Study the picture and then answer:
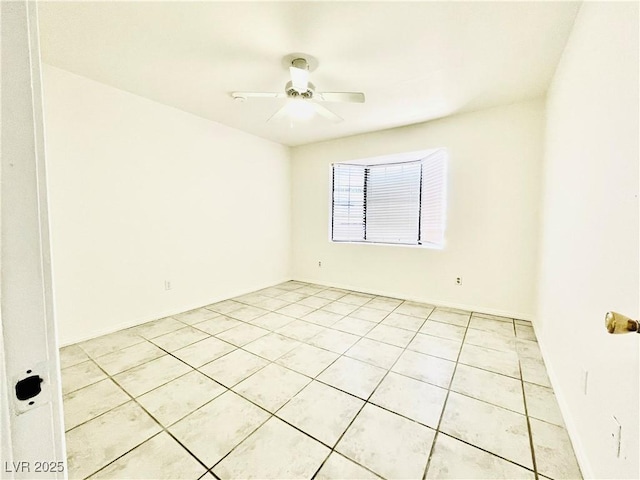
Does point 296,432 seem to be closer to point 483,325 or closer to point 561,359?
point 561,359

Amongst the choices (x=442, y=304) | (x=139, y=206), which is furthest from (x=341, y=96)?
(x=442, y=304)

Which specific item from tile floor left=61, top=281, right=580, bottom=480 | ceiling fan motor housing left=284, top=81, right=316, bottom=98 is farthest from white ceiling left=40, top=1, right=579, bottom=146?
tile floor left=61, top=281, right=580, bottom=480

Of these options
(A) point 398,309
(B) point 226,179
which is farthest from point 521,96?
(B) point 226,179

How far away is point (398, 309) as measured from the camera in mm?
3389

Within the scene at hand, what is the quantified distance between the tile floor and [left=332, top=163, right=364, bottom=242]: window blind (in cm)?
196

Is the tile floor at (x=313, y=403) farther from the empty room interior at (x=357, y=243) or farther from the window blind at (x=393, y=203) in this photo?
the window blind at (x=393, y=203)

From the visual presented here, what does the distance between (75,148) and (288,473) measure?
3032 mm

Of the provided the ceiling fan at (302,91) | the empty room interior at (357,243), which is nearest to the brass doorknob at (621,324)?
the empty room interior at (357,243)

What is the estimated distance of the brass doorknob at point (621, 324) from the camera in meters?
0.69

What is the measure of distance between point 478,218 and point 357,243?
5.61 feet

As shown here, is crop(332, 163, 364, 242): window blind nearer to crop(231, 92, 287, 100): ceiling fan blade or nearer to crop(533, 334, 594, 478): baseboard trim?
crop(231, 92, 287, 100): ceiling fan blade

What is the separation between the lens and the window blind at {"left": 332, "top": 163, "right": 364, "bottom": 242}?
442 cm

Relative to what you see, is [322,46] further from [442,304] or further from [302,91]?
[442,304]

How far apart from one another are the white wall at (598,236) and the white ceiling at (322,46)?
1.24 ft
